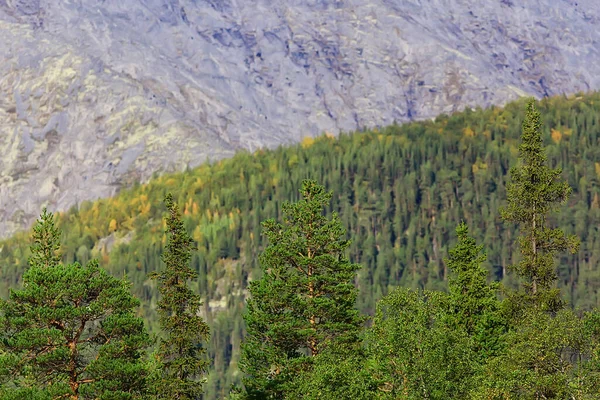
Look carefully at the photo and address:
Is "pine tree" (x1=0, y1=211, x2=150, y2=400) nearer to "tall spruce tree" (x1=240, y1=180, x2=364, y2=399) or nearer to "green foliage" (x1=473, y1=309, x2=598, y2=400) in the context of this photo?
"tall spruce tree" (x1=240, y1=180, x2=364, y2=399)

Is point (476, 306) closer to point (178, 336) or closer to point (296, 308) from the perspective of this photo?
point (296, 308)

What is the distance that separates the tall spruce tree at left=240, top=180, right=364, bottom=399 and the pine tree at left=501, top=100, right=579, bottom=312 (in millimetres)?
9462

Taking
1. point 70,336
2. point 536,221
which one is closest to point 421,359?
point 70,336

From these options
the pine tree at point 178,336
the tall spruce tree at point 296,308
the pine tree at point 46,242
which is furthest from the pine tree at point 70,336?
the tall spruce tree at point 296,308

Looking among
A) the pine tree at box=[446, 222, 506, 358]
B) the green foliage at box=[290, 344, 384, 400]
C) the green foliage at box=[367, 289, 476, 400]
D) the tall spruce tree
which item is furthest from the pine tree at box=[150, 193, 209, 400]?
the pine tree at box=[446, 222, 506, 358]

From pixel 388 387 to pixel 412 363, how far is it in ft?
12.9

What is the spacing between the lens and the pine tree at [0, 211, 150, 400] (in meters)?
55.2

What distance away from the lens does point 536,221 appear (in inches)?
2697

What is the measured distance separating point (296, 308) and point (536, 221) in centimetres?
1400

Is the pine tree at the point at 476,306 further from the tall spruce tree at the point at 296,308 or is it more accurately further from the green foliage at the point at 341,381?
the green foliage at the point at 341,381

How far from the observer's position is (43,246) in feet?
192

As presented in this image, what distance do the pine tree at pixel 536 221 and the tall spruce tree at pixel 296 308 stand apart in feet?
31.0

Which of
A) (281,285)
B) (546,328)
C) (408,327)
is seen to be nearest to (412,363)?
(408,327)

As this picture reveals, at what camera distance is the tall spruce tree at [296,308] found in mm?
66438
